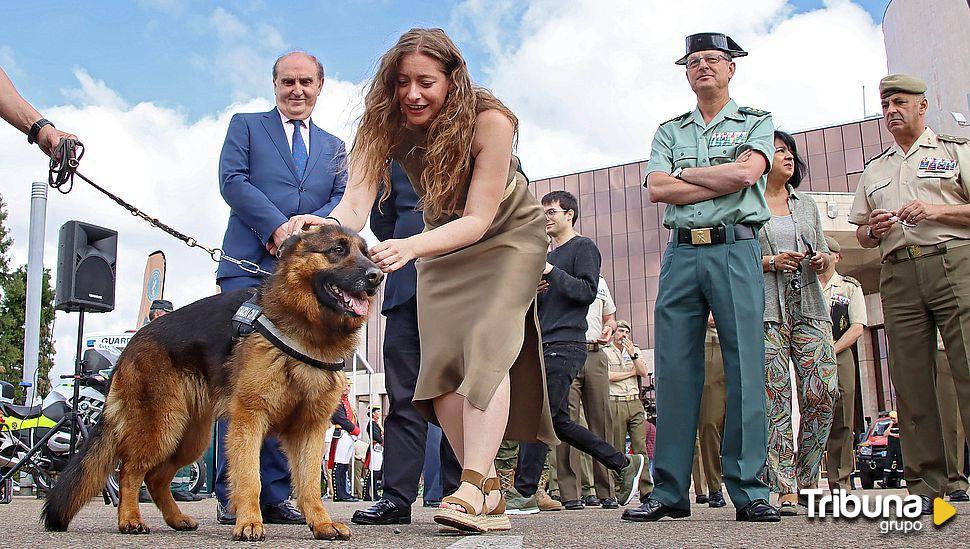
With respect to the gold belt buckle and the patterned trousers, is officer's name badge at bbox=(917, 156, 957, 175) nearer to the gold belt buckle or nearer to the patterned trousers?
the patterned trousers

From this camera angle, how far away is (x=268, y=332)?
399 cm

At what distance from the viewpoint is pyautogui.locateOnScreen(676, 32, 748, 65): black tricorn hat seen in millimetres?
5234

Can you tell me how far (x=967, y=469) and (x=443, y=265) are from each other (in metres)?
11.3

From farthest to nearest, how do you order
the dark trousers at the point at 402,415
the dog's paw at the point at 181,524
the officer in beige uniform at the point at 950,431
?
the officer in beige uniform at the point at 950,431 → the dark trousers at the point at 402,415 → the dog's paw at the point at 181,524

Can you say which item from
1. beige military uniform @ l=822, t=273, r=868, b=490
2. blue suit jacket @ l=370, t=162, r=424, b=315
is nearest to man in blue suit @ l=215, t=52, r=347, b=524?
blue suit jacket @ l=370, t=162, r=424, b=315

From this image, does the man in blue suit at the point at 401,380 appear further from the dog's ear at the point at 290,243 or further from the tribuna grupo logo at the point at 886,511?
the tribuna grupo logo at the point at 886,511

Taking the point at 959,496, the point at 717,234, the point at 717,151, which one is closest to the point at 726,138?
the point at 717,151

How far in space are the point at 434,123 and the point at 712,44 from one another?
6.62ft

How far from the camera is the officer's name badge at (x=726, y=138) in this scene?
16.9 feet

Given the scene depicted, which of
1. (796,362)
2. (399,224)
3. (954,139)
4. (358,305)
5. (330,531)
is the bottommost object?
(330,531)

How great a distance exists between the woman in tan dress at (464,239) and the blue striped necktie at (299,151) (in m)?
1.32

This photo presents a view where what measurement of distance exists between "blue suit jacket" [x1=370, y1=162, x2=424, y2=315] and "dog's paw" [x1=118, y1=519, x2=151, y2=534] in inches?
69.6

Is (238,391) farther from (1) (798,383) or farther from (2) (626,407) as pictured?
(2) (626,407)

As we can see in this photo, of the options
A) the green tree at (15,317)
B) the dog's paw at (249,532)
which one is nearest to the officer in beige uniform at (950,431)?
the dog's paw at (249,532)
